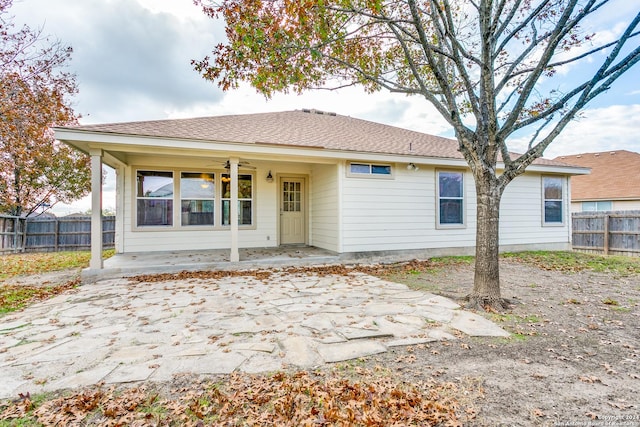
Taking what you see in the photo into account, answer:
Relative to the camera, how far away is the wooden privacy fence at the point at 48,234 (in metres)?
11.1

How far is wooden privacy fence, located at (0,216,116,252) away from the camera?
11098 mm

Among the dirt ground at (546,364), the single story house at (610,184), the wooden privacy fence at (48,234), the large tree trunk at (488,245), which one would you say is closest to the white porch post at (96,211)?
the dirt ground at (546,364)

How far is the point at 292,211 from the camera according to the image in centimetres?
973

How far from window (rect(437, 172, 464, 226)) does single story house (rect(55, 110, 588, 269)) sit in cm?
3

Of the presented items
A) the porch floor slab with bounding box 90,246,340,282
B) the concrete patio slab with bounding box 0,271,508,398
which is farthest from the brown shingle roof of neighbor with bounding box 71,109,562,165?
the concrete patio slab with bounding box 0,271,508,398

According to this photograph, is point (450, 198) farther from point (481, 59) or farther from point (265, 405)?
point (265, 405)

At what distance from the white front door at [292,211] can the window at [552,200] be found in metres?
7.80

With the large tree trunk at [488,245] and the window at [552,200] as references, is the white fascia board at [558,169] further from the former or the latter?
the large tree trunk at [488,245]

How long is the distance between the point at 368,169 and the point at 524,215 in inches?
216

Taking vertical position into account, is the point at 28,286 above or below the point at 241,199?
below

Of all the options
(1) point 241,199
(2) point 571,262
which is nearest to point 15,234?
(1) point 241,199

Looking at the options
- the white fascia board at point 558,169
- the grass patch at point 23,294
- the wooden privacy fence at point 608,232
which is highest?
the white fascia board at point 558,169

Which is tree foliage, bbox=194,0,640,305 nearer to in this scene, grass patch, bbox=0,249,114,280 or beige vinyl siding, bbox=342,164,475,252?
beige vinyl siding, bbox=342,164,475,252

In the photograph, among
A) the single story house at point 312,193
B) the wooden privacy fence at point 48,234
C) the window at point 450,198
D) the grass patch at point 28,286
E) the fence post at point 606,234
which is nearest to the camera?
the grass patch at point 28,286
